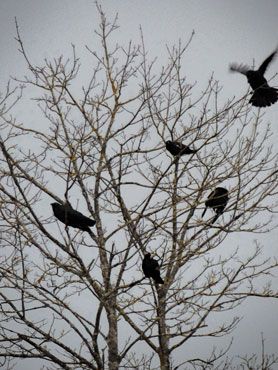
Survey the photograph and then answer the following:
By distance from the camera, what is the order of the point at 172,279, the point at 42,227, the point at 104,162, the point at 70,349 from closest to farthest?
the point at 42,227 < the point at 70,349 < the point at 104,162 < the point at 172,279

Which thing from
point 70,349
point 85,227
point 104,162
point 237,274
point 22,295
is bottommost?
point 70,349

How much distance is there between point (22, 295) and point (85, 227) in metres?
1.16

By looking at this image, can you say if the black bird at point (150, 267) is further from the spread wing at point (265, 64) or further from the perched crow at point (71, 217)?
the spread wing at point (265, 64)

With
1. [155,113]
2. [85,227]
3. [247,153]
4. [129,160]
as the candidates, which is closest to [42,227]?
[85,227]

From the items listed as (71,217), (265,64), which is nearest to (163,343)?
(71,217)

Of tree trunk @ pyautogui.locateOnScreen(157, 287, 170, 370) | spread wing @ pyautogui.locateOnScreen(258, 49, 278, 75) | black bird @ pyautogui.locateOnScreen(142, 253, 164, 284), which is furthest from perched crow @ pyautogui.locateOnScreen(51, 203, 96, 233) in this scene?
spread wing @ pyautogui.locateOnScreen(258, 49, 278, 75)

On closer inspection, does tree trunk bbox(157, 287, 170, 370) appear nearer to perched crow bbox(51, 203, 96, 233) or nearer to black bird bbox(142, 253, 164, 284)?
black bird bbox(142, 253, 164, 284)

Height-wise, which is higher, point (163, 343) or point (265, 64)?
point (265, 64)

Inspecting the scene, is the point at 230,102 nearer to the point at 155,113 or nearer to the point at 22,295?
the point at 155,113

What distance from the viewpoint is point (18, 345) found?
443 centimetres

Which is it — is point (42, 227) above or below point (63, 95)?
below

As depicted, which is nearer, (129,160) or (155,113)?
(129,160)

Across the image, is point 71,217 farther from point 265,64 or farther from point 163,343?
point 265,64

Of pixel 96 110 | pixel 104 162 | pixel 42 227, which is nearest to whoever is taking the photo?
pixel 42 227
